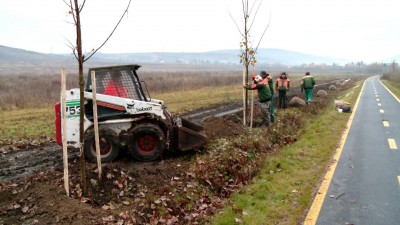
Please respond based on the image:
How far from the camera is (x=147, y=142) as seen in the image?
851 centimetres

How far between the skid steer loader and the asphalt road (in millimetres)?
3454

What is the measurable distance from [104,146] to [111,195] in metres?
2.27

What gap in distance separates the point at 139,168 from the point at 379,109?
1628 cm

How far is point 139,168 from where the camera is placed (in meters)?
7.88

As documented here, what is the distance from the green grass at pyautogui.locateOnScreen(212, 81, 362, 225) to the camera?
18.7 ft

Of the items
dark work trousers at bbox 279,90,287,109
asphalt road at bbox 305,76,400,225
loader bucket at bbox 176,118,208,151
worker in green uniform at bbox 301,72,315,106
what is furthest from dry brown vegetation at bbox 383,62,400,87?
loader bucket at bbox 176,118,208,151

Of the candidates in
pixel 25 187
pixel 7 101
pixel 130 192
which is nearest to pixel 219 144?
pixel 130 192

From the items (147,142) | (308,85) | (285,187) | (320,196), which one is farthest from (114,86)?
(308,85)

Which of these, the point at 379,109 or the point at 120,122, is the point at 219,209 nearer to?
the point at 120,122

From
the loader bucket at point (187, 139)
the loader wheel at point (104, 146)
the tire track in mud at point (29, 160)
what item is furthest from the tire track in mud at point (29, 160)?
the loader bucket at point (187, 139)

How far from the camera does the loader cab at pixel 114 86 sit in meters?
8.36

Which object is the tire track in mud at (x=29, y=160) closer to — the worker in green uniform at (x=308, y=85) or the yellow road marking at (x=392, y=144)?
the yellow road marking at (x=392, y=144)

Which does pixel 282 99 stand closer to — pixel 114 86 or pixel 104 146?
pixel 114 86

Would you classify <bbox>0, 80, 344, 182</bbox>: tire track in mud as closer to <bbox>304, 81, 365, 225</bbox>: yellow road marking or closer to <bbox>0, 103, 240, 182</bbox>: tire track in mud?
<bbox>0, 103, 240, 182</bbox>: tire track in mud
